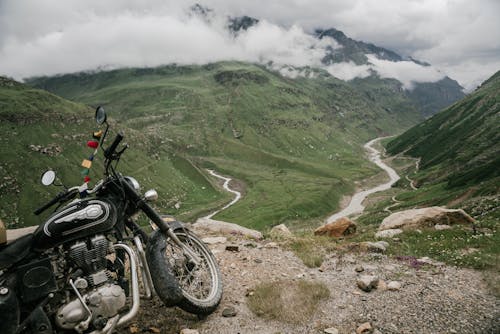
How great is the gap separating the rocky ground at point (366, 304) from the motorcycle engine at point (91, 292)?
134cm

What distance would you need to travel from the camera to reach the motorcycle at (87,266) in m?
5.91

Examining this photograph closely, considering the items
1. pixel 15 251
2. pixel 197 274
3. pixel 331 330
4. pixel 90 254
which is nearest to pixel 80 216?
pixel 90 254

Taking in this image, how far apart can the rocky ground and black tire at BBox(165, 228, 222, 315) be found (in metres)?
0.36

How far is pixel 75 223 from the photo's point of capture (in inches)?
250

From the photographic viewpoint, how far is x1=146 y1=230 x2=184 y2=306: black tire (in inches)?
288

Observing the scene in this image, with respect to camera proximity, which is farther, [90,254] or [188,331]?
[188,331]

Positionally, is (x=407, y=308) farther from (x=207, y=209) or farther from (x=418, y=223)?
(x=207, y=209)

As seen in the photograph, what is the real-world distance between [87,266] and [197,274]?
3013 mm

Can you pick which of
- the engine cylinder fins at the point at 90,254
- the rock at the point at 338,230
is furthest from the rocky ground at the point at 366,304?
the rock at the point at 338,230

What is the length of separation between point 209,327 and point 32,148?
8811 inches

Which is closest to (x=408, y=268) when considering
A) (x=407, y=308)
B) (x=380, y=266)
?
(x=380, y=266)

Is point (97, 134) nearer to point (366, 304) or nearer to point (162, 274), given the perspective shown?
point (162, 274)

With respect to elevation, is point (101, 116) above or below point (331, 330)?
above

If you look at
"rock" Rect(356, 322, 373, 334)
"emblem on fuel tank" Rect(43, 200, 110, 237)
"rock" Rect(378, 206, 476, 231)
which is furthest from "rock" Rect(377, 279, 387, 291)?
"rock" Rect(378, 206, 476, 231)
